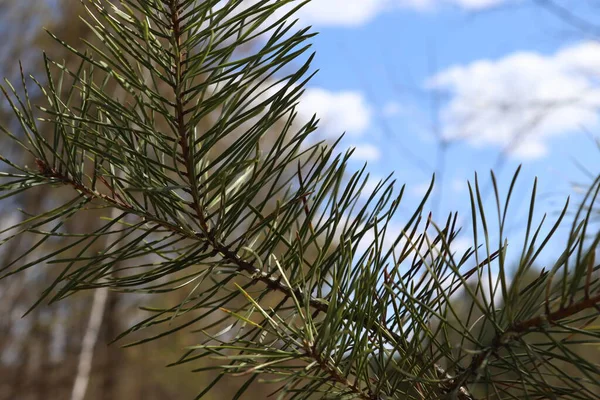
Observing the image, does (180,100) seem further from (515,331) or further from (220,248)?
(515,331)

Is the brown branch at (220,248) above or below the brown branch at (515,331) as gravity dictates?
above

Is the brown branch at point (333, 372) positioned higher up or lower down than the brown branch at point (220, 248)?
lower down

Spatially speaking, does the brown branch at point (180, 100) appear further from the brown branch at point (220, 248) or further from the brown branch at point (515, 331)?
the brown branch at point (515, 331)

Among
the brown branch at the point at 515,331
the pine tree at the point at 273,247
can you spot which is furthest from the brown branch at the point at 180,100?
the brown branch at the point at 515,331

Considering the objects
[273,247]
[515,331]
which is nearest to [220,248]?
[273,247]

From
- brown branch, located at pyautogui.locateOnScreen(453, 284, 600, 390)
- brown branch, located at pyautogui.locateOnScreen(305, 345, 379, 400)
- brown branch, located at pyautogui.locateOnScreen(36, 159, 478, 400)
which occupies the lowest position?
brown branch, located at pyautogui.locateOnScreen(305, 345, 379, 400)

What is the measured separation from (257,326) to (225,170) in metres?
0.08

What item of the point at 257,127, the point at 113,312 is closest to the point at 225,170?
the point at 257,127

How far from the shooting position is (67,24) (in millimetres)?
3713

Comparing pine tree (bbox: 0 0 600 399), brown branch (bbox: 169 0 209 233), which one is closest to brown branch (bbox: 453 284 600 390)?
pine tree (bbox: 0 0 600 399)

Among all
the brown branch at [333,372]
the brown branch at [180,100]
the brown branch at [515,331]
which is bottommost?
the brown branch at [333,372]

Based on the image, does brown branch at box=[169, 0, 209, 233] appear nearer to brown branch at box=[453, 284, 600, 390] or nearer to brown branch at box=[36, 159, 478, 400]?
brown branch at box=[36, 159, 478, 400]

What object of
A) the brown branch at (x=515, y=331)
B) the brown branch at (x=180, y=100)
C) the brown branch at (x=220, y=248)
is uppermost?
the brown branch at (x=180, y=100)

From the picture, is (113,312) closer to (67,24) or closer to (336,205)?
(67,24)
